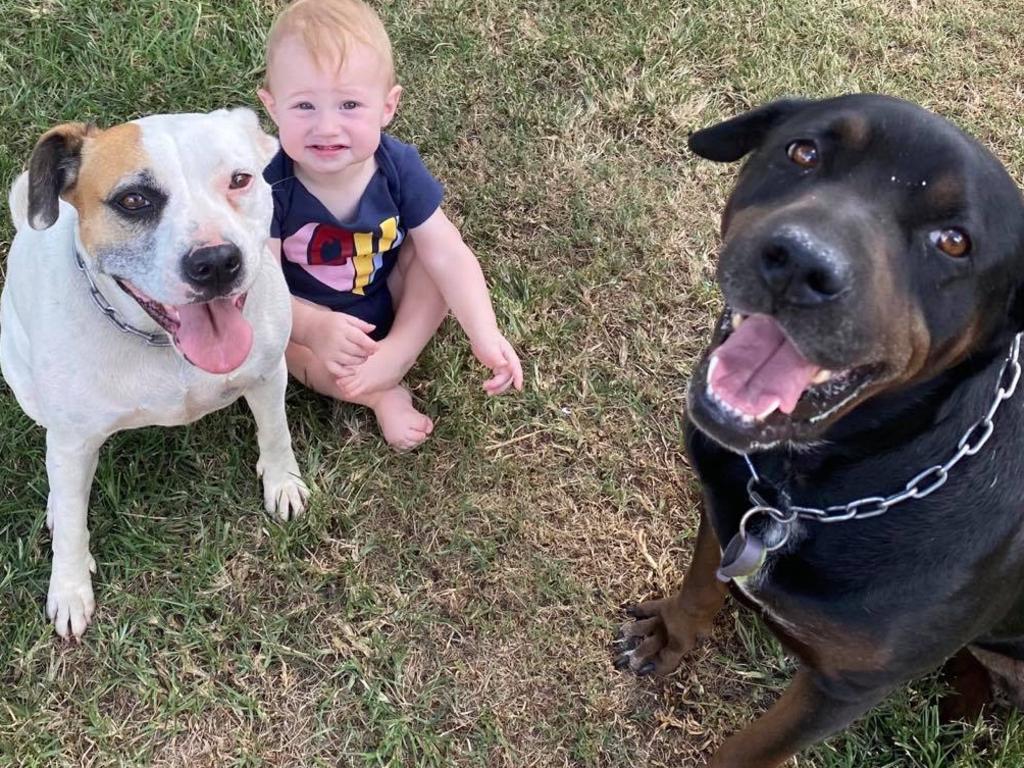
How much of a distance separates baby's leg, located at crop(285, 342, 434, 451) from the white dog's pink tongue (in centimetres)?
82

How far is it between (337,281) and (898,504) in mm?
1991

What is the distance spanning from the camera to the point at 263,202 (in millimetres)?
2533

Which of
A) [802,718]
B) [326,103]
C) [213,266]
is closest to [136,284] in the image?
[213,266]

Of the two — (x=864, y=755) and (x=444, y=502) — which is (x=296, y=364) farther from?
(x=864, y=755)

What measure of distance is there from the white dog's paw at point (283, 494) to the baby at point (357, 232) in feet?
1.17

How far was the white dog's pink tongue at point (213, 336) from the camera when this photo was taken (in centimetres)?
246

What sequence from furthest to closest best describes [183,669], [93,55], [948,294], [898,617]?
[93,55] < [183,669] < [898,617] < [948,294]

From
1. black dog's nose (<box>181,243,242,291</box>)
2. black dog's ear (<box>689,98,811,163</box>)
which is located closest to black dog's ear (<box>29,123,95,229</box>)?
black dog's nose (<box>181,243,242,291</box>)

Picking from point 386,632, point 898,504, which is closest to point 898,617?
point 898,504

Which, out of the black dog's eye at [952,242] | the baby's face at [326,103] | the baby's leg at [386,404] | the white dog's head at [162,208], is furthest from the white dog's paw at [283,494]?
the black dog's eye at [952,242]

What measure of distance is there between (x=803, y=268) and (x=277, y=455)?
1961 millimetres

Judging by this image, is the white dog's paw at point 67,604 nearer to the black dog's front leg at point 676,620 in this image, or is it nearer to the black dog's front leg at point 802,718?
the black dog's front leg at point 676,620

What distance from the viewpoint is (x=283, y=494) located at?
326cm

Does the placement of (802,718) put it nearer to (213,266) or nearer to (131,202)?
(213,266)
